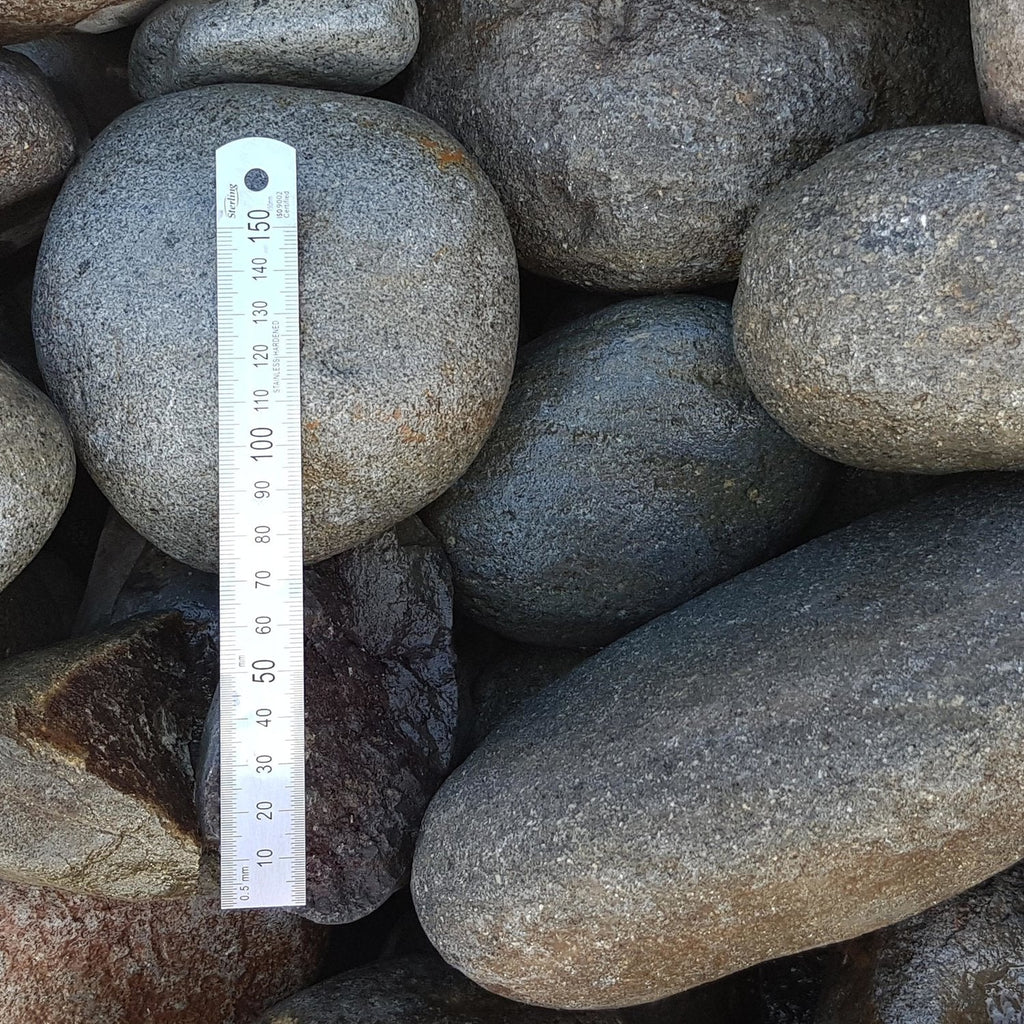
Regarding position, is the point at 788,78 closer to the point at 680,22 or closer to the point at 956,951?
the point at 680,22

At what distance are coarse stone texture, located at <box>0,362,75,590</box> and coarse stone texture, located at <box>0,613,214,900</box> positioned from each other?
215mm

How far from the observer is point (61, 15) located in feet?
6.25

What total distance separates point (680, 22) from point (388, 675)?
1.34 metres

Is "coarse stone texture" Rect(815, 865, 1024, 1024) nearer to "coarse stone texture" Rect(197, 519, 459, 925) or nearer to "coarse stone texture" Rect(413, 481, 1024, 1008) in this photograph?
"coarse stone texture" Rect(413, 481, 1024, 1008)

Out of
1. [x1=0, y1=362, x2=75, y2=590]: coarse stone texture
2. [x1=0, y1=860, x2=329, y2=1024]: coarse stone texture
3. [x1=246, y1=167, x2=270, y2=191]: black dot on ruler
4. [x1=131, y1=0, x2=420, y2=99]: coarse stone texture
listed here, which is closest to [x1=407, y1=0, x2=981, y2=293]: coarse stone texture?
[x1=131, y1=0, x2=420, y2=99]: coarse stone texture

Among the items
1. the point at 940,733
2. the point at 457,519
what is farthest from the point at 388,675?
the point at 940,733

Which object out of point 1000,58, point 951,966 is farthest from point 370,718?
point 1000,58

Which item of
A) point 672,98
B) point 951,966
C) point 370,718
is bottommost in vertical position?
point 951,966

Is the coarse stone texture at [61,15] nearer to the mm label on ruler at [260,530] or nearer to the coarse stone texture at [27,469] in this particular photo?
the mm label on ruler at [260,530]

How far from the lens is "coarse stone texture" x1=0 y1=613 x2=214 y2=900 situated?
1.81 m

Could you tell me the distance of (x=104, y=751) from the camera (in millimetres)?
1851

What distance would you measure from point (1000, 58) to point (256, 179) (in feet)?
4.07

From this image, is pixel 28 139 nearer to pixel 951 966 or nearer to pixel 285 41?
pixel 285 41

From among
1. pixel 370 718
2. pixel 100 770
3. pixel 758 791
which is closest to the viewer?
pixel 758 791
